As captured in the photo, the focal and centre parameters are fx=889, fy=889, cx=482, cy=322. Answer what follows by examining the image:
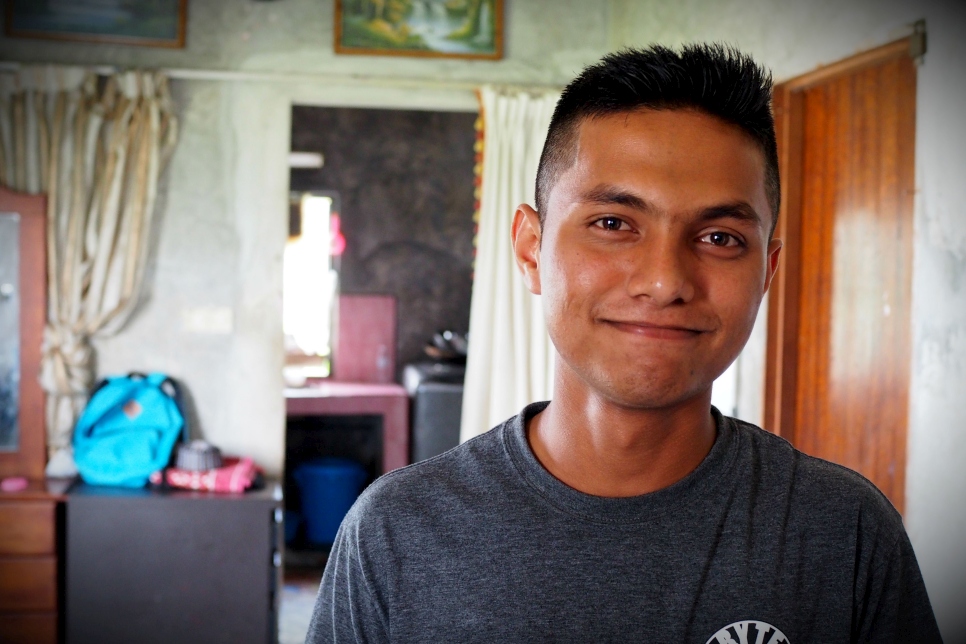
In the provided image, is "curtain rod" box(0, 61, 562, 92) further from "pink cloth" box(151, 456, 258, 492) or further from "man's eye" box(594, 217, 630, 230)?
"man's eye" box(594, 217, 630, 230)

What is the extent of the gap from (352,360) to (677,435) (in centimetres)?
458

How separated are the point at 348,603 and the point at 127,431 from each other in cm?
271

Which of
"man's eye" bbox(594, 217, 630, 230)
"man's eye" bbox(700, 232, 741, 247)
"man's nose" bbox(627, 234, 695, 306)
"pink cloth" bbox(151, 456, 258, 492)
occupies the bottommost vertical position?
"pink cloth" bbox(151, 456, 258, 492)

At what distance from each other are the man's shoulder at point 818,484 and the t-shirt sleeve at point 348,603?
1.51ft

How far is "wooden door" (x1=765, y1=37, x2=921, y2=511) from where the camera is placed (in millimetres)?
2178

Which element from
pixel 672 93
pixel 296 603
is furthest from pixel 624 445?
pixel 296 603

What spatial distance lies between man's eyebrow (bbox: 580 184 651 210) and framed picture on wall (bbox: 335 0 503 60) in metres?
2.86

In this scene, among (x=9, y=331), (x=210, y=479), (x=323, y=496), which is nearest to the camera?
(x=210, y=479)

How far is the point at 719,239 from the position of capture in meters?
0.98

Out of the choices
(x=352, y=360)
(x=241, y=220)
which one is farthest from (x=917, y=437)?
(x=352, y=360)

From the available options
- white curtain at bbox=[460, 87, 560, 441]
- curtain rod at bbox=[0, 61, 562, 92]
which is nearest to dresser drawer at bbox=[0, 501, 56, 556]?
white curtain at bbox=[460, 87, 560, 441]

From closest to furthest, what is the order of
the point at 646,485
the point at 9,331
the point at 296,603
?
the point at 646,485, the point at 9,331, the point at 296,603

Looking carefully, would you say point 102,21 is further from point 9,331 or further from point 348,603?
point 348,603

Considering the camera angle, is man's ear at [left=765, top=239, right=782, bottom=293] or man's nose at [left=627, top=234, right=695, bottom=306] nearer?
man's nose at [left=627, top=234, right=695, bottom=306]
